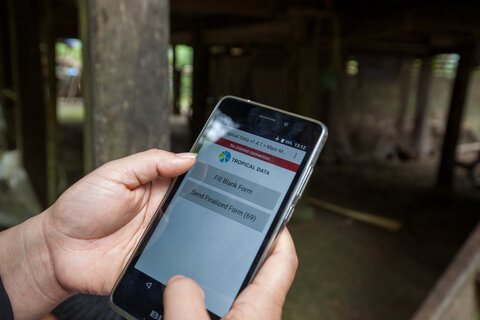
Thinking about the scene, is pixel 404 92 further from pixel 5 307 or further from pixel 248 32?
pixel 5 307

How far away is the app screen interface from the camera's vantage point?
0.80m

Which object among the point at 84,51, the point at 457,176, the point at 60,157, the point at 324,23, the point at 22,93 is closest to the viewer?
the point at 84,51

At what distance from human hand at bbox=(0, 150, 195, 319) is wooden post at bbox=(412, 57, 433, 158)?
25.3ft

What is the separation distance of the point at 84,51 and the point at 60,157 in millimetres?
5236

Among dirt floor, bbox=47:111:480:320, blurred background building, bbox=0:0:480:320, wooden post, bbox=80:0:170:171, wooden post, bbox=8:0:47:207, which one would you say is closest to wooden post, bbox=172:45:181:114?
blurred background building, bbox=0:0:480:320

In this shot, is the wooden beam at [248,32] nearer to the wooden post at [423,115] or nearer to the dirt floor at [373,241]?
the dirt floor at [373,241]

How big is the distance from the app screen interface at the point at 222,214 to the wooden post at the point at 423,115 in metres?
7.59

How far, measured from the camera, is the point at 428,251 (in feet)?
11.9

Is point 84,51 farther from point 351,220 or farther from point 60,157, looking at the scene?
point 60,157

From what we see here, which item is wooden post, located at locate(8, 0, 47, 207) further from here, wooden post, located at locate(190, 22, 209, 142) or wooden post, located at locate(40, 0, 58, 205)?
wooden post, located at locate(190, 22, 209, 142)

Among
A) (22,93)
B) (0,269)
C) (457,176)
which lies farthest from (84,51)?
(457,176)

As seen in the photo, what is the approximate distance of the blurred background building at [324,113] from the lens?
128cm

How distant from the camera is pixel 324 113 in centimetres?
677

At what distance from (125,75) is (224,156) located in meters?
0.53
